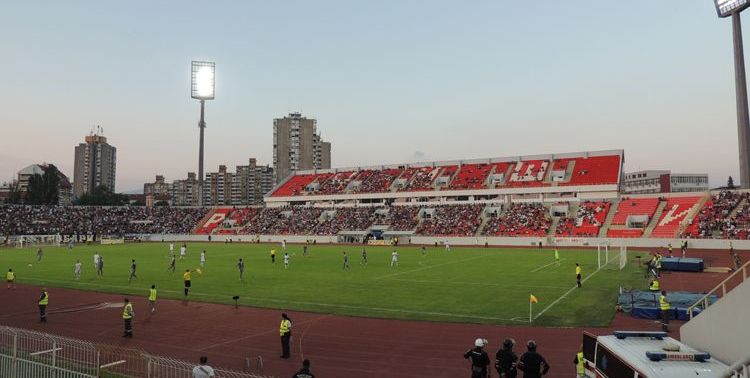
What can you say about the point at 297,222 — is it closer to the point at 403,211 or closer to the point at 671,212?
the point at 403,211

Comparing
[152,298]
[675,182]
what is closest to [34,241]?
[152,298]

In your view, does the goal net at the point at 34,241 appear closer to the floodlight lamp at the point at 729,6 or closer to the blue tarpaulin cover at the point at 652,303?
the blue tarpaulin cover at the point at 652,303

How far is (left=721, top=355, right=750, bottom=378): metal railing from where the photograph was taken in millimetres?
5812

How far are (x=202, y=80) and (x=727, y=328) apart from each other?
307ft

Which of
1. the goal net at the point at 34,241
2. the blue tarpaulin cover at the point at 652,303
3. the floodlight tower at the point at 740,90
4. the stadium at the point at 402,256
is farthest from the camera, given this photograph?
the goal net at the point at 34,241

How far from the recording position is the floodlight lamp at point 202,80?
3575 inches

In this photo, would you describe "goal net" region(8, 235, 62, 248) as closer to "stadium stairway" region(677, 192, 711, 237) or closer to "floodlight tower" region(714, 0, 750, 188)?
"stadium stairway" region(677, 192, 711, 237)

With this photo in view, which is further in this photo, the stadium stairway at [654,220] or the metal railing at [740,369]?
the stadium stairway at [654,220]

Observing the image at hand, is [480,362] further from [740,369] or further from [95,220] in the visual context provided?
[95,220]

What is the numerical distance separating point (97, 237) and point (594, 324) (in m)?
90.5

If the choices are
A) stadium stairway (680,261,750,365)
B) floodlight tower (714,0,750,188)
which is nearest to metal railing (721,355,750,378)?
stadium stairway (680,261,750,365)

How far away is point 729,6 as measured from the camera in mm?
69875

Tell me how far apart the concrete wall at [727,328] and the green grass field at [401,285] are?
9.26 meters

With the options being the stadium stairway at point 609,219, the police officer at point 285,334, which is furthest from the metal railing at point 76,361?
the stadium stairway at point 609,219
